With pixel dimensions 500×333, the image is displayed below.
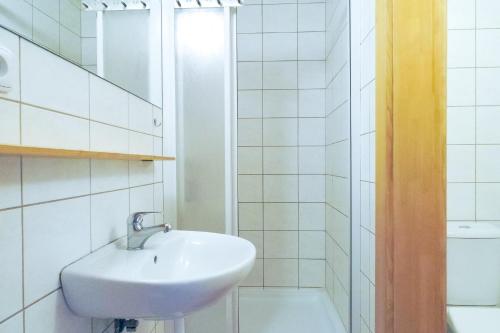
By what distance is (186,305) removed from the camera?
0.61 m

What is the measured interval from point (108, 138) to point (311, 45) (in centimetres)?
182

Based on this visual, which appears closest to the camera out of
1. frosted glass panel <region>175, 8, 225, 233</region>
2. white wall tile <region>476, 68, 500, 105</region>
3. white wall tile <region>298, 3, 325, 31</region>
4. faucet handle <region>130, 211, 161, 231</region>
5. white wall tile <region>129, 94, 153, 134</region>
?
faucet handle <region>130, 211, 161, 231</region>

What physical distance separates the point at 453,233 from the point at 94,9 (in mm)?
1750

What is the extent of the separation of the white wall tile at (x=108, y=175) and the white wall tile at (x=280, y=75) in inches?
60.5

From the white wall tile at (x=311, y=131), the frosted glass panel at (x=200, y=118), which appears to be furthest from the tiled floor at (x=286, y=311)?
the white wall tile at (x=311, y=131)

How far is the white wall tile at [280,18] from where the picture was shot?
2.22 m

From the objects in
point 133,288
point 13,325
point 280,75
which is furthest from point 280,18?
point 13,325

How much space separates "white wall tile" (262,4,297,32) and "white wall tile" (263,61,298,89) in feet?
0.85

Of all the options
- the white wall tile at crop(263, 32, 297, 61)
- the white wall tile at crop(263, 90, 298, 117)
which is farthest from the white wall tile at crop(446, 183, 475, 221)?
the white wall tile at crop(263, 32, 297, 61)

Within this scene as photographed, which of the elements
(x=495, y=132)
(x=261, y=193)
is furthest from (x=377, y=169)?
(x=261, y=193)

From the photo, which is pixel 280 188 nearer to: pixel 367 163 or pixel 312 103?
pixel 312 103

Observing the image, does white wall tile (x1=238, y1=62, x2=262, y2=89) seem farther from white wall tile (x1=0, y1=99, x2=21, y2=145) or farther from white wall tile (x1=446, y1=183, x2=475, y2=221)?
white wall tile (x1=0, y1=99, x2=21, y2=145)

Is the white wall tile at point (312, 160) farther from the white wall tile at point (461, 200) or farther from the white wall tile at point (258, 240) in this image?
the white wall tile at point (461, 200)

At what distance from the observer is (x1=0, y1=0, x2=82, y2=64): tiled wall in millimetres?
573
